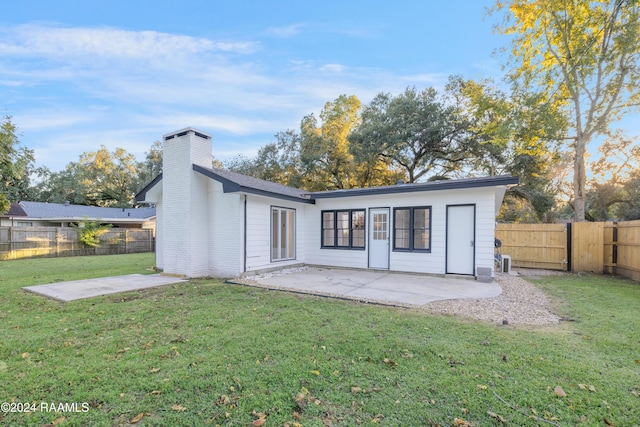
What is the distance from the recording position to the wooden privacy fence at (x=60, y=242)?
539 inches

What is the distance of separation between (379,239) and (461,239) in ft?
7.77

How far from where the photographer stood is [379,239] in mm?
9438

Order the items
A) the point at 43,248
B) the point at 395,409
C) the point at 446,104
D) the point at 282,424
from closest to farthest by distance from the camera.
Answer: the point at 282,424 < the point at 395,409 < the point at 43,248 < the point at 446,104

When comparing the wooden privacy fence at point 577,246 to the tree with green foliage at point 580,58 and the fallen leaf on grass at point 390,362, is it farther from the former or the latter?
the fallen leaf on grass at point 390,362

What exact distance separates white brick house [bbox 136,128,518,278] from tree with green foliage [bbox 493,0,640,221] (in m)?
8.01

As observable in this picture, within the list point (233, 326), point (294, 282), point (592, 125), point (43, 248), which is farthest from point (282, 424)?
point (43, 248)

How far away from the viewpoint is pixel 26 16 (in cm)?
793

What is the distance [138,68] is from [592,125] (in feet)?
60.0

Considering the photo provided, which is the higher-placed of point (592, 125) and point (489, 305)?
point (592, 125)

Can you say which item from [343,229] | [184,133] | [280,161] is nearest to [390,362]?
[343,229]

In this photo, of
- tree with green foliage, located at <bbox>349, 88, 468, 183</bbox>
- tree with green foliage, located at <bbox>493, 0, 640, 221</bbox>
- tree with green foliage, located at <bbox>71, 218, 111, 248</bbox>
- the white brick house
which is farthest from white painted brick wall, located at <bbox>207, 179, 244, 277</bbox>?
tree with green foliage, located at <bbox>493, 0, 640, 221</bbox>

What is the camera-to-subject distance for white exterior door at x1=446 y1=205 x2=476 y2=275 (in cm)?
804

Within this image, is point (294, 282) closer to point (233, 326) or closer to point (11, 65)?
point (233, 326)

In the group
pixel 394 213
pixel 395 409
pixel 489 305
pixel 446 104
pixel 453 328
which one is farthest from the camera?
pixel 446 104
